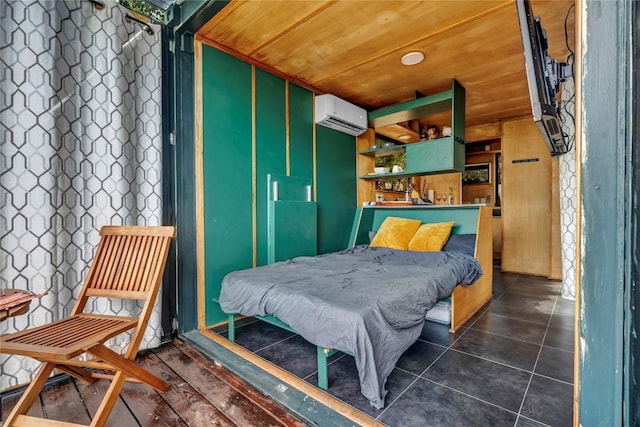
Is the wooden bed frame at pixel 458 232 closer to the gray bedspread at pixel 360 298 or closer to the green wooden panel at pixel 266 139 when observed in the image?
the gray bedspread at pixel 360 298

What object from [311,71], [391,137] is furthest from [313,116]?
[391,137]

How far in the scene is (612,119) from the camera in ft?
2.58

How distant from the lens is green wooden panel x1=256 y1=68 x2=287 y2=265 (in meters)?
2.93

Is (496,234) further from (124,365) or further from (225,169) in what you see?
(124,365)

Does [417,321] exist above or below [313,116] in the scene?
below

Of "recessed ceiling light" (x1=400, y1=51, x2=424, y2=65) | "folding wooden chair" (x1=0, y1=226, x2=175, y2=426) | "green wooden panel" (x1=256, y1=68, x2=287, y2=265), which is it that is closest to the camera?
"folding wooden chair" (x1=0, y1=226, x2=175, y2=426)

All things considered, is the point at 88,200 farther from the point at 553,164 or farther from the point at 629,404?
the point at 553,164

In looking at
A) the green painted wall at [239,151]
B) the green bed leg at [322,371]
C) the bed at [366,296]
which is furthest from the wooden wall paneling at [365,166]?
the green bed leg at [322,371]

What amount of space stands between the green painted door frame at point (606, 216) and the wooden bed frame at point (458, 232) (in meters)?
1.09

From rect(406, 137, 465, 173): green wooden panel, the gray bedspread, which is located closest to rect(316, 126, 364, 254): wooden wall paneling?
rect(406, 137, 465, 173): green wooden panel

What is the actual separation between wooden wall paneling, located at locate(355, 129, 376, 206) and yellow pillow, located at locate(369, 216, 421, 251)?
2.48 feet

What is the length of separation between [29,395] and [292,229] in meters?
2.17

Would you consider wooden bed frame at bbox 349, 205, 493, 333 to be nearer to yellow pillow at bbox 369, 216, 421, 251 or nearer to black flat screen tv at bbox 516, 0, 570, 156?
yellow pillow at bbox 369, 216, 421, 251

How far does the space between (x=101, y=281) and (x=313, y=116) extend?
2.71 m
